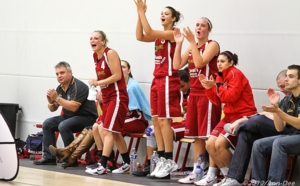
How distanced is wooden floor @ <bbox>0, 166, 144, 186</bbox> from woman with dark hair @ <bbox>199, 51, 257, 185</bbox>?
102 centimetres

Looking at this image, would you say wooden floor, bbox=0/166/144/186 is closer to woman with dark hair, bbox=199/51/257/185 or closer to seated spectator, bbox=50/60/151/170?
seated spectator, bbox=50/60/151/170

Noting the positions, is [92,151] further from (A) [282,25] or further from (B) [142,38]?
Answer: (A) [282,25]

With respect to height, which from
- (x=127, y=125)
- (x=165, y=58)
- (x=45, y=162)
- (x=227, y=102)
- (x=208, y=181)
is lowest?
(x=45, y=162)

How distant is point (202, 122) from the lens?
6.72 m

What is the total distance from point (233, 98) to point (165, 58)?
1163 millimetres

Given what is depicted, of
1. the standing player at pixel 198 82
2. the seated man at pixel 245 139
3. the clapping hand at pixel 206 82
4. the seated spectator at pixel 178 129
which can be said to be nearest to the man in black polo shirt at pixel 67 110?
the seated spectator at pixel 178 129

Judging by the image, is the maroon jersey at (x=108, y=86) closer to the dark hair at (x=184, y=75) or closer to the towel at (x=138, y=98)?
the towel at (x=138, y=98)

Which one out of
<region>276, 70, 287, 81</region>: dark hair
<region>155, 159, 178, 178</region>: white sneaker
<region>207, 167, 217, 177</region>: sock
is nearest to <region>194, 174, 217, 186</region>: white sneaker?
<region>207, 167, 217, 177</region>: sock

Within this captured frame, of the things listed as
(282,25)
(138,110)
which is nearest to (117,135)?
(138,110)

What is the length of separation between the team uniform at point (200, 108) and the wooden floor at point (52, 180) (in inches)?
36.6

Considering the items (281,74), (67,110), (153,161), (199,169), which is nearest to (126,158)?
(153,161)

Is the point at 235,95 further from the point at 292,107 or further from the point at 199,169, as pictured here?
the point at 199,169

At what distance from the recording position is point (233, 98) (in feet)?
20.6

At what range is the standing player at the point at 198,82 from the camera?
6.68 metres
